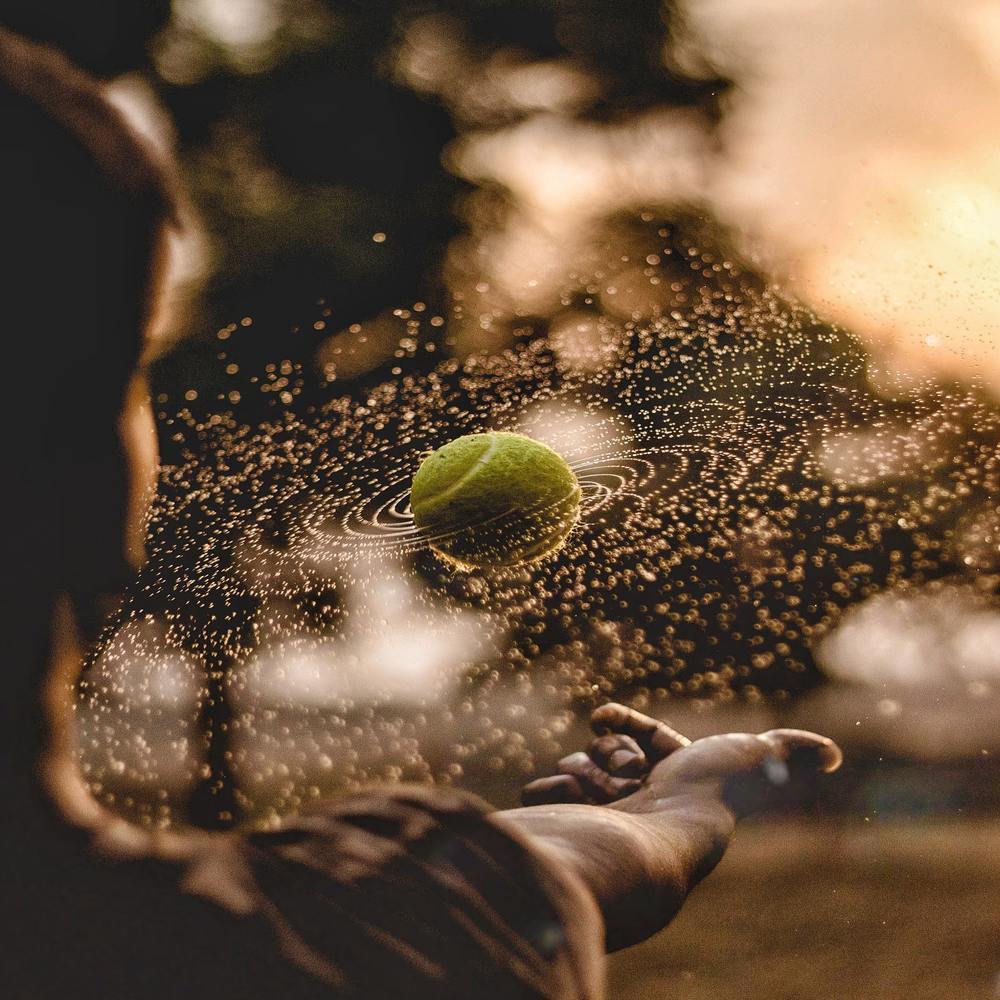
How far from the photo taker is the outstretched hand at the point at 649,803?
0.69 meters

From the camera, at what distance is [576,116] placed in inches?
146

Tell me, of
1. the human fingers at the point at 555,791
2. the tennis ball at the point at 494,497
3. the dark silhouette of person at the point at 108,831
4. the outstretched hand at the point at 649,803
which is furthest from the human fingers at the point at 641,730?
the dark silhouette of person at the point at 108,831

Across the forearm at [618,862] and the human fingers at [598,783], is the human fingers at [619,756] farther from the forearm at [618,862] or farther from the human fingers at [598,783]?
the forearm at [618,862]

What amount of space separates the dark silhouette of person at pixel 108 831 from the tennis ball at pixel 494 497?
0.97 meters

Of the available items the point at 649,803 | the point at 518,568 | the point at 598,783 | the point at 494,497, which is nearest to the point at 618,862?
the point at 649,803

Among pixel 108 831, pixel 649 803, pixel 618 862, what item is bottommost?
pixel 649 803

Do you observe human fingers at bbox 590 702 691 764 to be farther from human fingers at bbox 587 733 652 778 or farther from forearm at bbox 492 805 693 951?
forearm at bbox 492 805 693 951

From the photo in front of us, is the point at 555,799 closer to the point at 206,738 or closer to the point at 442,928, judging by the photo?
the point at 442,928

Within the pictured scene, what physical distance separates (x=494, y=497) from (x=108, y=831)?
41.3 inches

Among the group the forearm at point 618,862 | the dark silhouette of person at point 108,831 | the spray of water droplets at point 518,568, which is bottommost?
the spray of water droplets at point 518,568

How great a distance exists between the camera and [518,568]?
6.16 ft

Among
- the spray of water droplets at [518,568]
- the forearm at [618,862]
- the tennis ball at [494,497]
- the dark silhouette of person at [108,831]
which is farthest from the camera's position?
the spray of water droplets at [518,568]

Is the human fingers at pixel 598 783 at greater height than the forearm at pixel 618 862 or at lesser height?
lesser

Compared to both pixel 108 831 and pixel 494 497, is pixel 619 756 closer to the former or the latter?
pixel 494 497
